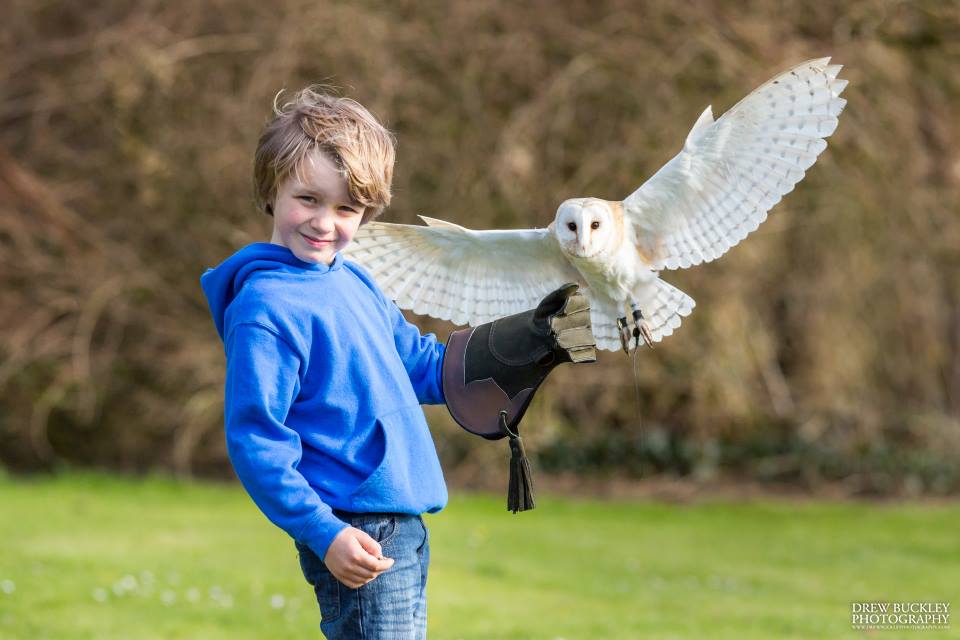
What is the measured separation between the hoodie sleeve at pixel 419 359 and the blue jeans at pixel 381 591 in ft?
1.14

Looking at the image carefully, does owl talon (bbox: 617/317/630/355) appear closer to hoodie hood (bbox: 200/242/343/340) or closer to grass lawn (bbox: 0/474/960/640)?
hoodie hood (bbox: 200/242/343/340)

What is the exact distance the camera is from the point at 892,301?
27.4 ft

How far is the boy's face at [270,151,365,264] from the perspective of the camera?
1.99 meters

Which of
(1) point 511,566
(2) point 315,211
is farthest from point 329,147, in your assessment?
(1) point 511,566

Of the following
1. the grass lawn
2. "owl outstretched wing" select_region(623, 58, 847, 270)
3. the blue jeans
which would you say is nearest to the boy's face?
the blue jeans

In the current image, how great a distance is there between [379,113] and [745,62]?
2.15 m

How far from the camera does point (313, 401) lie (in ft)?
6.57

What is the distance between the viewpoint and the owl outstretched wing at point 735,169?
2.40 meters

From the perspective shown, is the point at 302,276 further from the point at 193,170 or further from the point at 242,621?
the point at 193,170

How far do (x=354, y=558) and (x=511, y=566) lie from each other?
12.4 ft

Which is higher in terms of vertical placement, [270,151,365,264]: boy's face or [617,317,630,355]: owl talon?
[270,151,365,264]: boy's face

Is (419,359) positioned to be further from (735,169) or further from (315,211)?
(735,169)

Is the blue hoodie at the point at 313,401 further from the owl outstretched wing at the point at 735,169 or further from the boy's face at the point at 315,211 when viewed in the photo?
the owl outstretched wing at the point at 735,169

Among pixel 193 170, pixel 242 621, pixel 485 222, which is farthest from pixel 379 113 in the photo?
pixel 242 621
